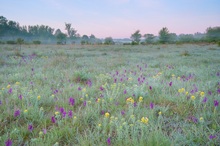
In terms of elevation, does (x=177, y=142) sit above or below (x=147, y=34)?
below

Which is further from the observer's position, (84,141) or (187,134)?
(187,134)

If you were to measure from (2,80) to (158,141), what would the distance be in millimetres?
3947

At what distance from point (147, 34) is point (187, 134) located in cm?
6501

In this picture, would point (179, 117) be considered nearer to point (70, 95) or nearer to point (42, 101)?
point (70, 95)

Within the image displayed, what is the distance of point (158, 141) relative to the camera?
1492mm

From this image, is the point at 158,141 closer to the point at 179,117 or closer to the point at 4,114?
the point at 179,117

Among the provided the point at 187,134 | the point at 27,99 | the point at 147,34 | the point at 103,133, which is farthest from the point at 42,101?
the point at 147,34

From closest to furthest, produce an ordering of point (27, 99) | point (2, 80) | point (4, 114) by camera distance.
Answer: point (4, 114) → point (27, 99) → point (2, 80)

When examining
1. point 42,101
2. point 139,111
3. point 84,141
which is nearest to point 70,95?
point 42,101

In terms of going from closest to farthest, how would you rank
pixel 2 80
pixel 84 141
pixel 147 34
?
pixel 84 141 < pixel 2 80 < pixel 147 34

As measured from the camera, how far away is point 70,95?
9.82 ft

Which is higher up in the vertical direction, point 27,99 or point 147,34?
point 147,34

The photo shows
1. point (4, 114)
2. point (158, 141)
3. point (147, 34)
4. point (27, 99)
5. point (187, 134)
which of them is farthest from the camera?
point (147, 34)

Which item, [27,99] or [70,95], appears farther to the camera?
[70,95]
